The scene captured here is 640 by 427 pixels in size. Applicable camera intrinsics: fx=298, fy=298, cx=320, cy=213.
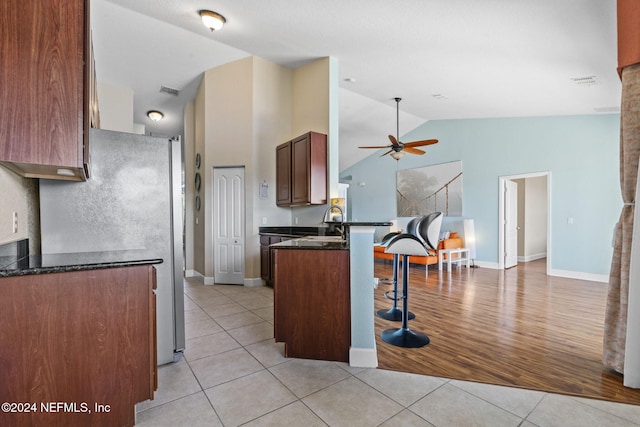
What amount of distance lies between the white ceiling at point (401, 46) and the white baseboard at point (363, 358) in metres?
3.21

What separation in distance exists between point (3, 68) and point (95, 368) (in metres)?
1.38

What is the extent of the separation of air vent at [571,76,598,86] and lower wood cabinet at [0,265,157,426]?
5.37 metres

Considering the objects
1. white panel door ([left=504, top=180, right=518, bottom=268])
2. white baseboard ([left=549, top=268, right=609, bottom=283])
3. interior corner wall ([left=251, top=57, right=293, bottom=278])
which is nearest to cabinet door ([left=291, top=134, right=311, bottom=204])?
interior corner wall ([left=251, top=57, right=293, bottom=278])

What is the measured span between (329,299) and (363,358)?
50 centimetres

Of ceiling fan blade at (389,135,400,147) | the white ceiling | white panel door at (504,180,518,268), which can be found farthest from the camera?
white panel door at (504,180,518,268)

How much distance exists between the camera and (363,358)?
2223 mm

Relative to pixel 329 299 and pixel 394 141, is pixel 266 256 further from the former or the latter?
pixel 394 141

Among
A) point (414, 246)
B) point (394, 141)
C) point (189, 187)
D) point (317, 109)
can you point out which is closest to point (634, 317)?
point (414, 246)

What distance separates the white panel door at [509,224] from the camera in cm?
652

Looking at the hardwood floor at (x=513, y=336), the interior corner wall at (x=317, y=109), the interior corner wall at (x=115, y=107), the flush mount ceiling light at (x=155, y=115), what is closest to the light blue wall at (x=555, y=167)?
the hardwood floor at (x=513, y=336)

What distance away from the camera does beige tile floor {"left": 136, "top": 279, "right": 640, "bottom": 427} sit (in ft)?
5.37

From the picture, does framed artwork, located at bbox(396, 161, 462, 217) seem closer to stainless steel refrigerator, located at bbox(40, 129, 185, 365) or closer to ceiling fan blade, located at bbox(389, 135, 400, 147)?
ceiling fan blade, located at bbox(389, 135, 400, 147)

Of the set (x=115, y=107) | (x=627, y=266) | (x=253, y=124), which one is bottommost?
(x=627, y=266)

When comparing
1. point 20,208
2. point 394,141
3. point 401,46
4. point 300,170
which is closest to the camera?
point 20,208
